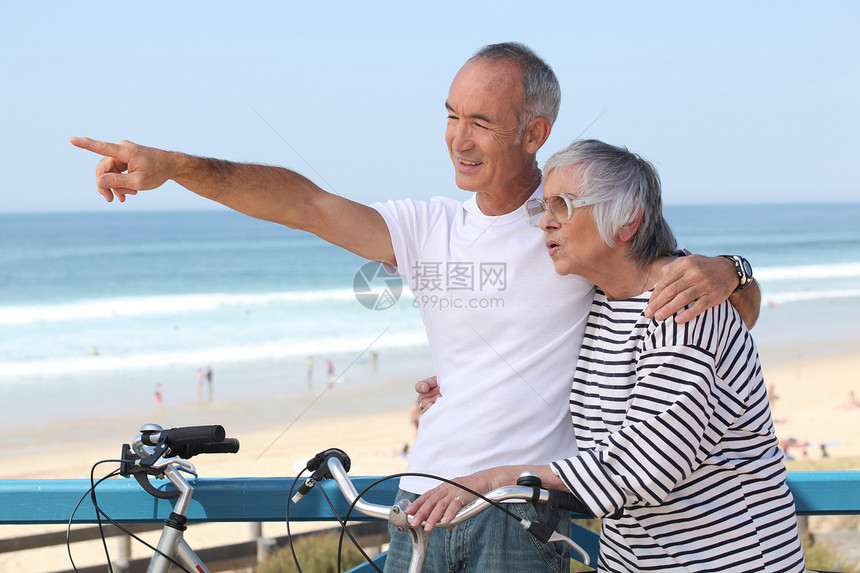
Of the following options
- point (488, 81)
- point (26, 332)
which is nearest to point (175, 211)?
point (26, 332)

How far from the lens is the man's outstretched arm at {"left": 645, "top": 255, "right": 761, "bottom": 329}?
1.71m

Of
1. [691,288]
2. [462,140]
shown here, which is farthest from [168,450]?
[691,288]

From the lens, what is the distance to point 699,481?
5.82ft

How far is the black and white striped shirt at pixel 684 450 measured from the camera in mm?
1691

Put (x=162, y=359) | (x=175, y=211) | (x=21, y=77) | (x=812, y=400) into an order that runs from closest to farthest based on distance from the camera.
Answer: (x=812, y=400)
(x=162, y=359)
(x=21, y=77)
(x=175, y=211)

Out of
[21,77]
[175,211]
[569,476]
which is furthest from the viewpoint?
[175,211]

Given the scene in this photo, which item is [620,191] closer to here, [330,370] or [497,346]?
[497,346]

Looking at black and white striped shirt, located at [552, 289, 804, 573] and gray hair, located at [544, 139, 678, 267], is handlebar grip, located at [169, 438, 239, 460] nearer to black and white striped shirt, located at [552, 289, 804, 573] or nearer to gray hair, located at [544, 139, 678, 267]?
black and white striped shirt, located at [552, 289, 804, 573]

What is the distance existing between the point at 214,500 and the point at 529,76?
1.36m

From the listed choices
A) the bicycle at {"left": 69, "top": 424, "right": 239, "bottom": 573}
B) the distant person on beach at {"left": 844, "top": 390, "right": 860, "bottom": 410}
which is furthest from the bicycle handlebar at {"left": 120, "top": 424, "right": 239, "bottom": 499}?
the distant person on beach at {"left": 844, "top": 390, "right": 860, "bottom": 410}

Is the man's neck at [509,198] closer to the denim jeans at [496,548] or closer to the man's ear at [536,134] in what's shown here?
the man's ear at [536,134]

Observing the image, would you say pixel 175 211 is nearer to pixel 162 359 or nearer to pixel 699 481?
pixel 162 359

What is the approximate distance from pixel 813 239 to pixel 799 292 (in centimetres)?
1799

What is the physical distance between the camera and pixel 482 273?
6.74ft
